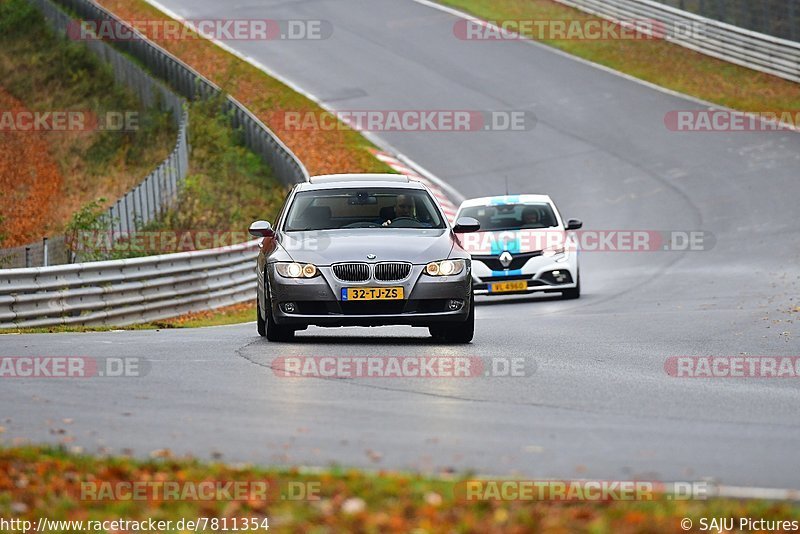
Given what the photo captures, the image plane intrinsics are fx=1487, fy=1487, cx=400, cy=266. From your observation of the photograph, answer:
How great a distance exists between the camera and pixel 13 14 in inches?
1842

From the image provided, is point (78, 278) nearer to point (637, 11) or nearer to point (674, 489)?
point (674, 489)

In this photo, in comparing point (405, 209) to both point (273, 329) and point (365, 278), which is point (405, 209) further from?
point (273, 329)

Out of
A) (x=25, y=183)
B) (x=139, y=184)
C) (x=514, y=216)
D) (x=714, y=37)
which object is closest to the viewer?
(x=514, y=216)

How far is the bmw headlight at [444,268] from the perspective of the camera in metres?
13.3

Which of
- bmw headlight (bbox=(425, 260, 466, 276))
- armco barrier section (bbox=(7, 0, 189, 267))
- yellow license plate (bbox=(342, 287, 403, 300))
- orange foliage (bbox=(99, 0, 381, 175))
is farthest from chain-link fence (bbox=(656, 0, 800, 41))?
yellow license plate (bbox=(342, 287, 403, 300))

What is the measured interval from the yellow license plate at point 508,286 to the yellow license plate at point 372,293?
8323mm

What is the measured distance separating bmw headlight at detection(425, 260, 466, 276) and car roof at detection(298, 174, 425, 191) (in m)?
1.73

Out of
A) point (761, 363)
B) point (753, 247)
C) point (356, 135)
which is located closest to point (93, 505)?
point (761, 363)

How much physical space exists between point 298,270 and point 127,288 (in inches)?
272

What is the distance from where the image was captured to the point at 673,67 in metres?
41.7

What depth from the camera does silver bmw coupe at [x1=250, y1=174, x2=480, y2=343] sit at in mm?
13258

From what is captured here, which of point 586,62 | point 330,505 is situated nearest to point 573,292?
point 330,505

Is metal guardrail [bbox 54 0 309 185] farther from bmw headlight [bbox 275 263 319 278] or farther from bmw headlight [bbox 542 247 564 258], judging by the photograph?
bmw headlight [bbox 275 263 319 278]

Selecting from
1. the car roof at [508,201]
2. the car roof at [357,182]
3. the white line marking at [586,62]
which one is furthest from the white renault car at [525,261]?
the white line marking at [586,62]
